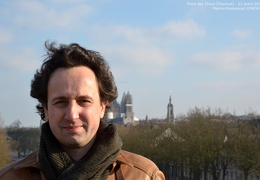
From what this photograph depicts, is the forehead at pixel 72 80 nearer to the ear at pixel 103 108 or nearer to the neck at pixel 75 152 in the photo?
the ear at pixel 103 108

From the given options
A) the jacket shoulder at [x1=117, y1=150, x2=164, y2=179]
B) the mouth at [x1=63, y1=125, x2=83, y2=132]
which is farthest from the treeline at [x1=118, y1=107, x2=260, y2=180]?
the mouth at [x1=63, y1=125, x2=83, y2=132]

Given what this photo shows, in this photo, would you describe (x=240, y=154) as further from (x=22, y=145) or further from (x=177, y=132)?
(x=22, y=145)

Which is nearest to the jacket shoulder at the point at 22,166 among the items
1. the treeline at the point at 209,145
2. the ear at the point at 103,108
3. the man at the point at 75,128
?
the man at the point at 75,128

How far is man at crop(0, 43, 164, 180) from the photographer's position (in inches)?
97.6

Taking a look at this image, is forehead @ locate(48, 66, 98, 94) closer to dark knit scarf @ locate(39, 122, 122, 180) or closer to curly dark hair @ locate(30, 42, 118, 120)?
curly dark hair @ locate(30, 42, 118, 120)

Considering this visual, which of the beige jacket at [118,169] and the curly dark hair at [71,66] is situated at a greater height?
the curly dark hair at [71,66]

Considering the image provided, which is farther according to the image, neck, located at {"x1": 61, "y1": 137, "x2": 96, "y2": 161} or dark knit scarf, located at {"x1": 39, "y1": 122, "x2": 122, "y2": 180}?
neck, located at {"x1": 61, "y1": 137, "x2": 96, "y2": 161}

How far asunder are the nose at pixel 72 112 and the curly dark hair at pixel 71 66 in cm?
24

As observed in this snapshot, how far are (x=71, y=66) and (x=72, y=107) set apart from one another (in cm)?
25

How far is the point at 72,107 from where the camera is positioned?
249 centimetres

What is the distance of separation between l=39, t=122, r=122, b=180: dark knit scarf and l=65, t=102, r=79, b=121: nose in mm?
196

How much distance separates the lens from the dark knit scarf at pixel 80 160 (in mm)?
2424

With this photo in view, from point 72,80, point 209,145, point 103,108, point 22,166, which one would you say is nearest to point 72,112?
point 72,80

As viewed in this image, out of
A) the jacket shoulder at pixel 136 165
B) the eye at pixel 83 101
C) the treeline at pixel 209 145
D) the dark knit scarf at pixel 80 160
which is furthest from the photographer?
the treeline at pixel 209 145
